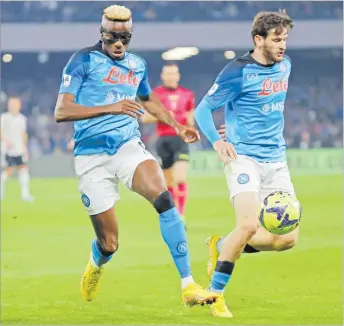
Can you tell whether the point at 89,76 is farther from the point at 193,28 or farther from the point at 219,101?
the point at 193,28

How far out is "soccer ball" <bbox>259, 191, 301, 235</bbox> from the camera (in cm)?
791

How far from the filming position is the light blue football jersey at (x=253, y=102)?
26.1ft

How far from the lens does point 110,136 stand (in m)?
7.95

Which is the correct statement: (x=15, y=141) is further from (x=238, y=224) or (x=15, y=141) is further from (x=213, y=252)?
(x=238, y=224)

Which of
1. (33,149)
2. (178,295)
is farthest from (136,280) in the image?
(33,149)

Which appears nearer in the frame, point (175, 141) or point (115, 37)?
point (115, 37)

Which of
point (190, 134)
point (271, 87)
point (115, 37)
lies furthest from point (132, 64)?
point (271, 87)

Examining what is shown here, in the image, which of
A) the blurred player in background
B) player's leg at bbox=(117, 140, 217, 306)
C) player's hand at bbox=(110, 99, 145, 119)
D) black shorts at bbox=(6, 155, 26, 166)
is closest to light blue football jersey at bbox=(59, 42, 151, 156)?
player's leg at bbox=(117, 140, 217, 306)

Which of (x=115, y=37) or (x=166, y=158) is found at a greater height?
(x=115, y=37)

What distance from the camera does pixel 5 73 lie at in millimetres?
44219

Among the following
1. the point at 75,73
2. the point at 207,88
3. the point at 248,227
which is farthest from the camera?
the point at 207,88

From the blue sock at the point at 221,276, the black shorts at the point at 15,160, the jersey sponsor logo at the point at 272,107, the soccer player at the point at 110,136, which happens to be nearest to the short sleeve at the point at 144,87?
the soccer player at the point at 110,136

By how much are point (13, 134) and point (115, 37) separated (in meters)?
13.8

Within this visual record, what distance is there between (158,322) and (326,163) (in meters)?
26.3
